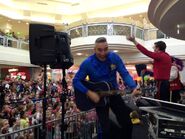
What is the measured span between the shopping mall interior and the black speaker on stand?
0.39 metres

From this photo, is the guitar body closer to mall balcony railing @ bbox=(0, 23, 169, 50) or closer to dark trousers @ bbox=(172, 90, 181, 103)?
dark trousers @ bbox=(172, 90, 181, 103)

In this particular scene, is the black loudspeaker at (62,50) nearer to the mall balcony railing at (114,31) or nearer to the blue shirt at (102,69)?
the blue shirt at (102,69)

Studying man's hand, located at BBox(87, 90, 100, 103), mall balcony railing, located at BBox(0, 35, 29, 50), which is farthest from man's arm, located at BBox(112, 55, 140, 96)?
→ mall balcony railing, located at BBox(0, 35, 29, 50)

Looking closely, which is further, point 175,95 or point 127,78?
point 175,95

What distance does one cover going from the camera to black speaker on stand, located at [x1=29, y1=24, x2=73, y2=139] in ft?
10.9

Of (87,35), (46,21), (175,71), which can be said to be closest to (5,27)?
(46,21)

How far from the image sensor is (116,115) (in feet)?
9.89

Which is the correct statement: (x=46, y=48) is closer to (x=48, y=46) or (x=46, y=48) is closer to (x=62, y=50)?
(x=48, y=46)

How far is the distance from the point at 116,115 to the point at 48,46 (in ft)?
3.63

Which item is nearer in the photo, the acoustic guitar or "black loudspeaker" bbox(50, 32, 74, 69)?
the acoustic guitar

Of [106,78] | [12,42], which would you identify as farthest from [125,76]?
[12,42]

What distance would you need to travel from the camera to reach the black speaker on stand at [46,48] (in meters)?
3.33

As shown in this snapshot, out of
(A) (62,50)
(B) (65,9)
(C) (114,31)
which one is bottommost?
(A) (62,50)

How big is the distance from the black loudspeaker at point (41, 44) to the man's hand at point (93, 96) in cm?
68
